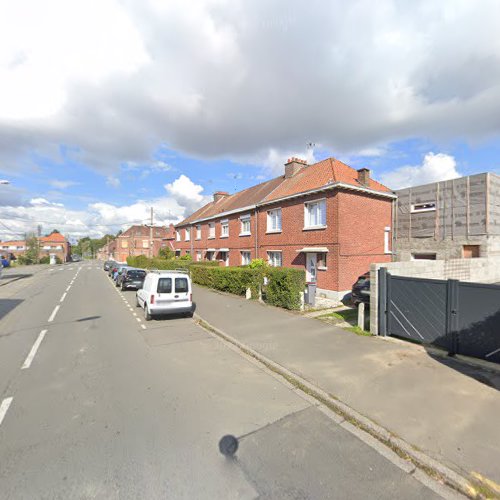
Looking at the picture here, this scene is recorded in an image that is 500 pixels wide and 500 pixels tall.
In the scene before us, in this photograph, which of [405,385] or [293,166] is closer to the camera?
[405,385]

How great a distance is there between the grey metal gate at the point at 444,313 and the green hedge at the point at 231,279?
6.37 m

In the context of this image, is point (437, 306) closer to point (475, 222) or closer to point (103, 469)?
point (103, 469)

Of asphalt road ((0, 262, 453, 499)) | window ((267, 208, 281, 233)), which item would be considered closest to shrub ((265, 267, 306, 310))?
asphalt road ((0, 262, 453, 499))

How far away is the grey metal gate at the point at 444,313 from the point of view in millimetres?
5750

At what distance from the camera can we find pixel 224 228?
24766 mm

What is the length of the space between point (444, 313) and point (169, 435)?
6.28 m

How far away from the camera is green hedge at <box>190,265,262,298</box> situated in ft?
43.9

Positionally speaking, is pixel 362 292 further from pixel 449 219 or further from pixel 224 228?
pixel 224 228

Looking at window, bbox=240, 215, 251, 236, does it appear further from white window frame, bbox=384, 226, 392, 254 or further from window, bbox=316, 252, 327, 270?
white window frame, bbox=384, 226, 392, 254

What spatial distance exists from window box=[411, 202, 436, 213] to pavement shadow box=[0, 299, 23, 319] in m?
20.9

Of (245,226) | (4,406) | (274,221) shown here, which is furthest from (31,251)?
(4,406)

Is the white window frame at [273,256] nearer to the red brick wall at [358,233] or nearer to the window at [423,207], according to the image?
the red brick wall at [358,233]

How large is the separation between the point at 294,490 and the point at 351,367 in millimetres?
3279

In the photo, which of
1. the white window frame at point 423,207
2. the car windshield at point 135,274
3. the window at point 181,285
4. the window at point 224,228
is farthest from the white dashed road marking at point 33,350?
the white window frame at point 423,207
